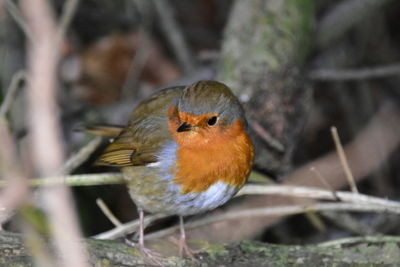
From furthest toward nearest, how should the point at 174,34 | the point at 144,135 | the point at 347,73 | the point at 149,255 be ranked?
the point at 174,34, the point at 347,73, the point at 144,135, the point at 149,255

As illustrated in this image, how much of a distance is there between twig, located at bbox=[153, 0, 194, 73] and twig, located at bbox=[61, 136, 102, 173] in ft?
4.62

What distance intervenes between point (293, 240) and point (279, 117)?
1.04 metres

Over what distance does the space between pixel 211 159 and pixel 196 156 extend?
0.07m

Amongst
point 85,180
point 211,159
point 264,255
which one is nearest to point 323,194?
point 264,255

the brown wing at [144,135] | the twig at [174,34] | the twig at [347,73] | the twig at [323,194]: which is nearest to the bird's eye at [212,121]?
the brown wing at [144,135]

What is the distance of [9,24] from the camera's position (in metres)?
4.55

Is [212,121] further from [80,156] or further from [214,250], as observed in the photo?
[80,156]

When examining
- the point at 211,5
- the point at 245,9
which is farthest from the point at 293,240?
the point at 211,5

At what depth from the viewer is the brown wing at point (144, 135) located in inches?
116

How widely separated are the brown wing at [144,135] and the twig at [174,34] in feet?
5.26

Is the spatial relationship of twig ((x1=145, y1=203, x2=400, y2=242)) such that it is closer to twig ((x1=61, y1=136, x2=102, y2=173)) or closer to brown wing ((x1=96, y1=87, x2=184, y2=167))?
brown wing ((x1=96, y1=87, x2=184, y2=167))

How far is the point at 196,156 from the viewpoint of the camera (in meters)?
2.77

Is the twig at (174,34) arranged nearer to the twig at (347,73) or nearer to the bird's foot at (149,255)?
the twig at (347,73)

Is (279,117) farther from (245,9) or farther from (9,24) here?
(9,24)
